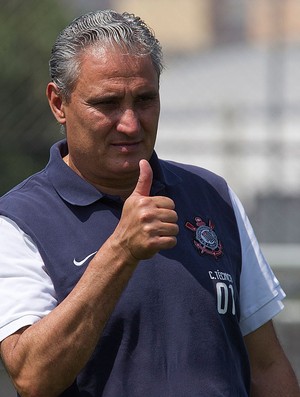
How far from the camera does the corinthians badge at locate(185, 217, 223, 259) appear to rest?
3160 mm

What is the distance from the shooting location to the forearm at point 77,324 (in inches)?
108

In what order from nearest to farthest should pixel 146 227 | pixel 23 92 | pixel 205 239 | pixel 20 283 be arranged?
pixel 146 227, pixel 20 283, pixel 205 239, pixel 23 92

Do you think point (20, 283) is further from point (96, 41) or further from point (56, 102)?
point (96, 41)

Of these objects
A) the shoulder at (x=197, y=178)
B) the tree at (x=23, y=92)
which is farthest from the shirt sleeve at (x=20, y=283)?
the tree at (x=23, y=92)

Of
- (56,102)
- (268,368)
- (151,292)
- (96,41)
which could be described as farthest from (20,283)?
(268,368)

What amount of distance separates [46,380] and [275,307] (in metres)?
0.86

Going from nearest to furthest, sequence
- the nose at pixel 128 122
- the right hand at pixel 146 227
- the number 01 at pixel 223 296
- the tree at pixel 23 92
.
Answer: the right hand at pixel 146 227 < the nose at pixel 128 122 < the number 01 at pixel 223 296 < the tree at pixel 23 92

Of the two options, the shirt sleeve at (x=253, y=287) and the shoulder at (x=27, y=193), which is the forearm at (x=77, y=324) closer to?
the shoulder at (x=27, y=193)

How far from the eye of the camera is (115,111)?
9.94 ft

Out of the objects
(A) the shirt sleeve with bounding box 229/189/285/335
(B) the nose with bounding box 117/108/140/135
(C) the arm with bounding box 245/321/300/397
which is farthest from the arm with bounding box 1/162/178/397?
(C) the arm with bounding box 245/321/300/397

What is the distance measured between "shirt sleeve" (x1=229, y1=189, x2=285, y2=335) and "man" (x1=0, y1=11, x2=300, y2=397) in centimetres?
7

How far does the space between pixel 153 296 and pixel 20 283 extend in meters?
0.36

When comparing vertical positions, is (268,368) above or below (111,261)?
below

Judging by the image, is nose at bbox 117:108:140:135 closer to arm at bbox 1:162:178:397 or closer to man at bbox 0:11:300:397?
man at bbox 0:11:300:397
